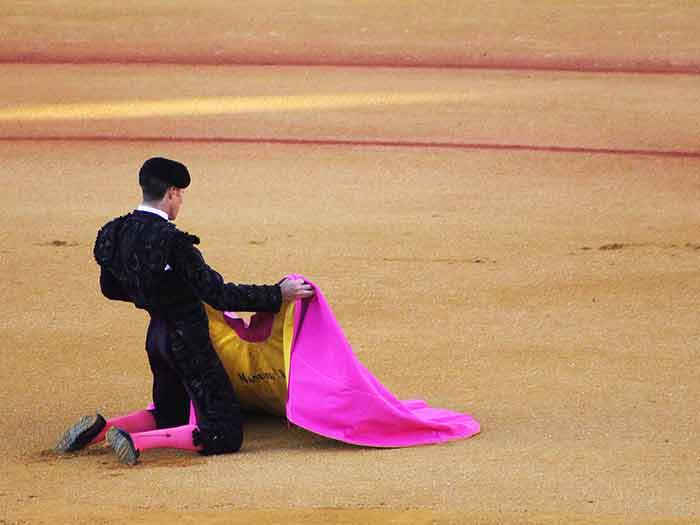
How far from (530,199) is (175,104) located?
4398mm

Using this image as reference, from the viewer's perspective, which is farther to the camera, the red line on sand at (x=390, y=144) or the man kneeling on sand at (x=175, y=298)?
the red line on sand at (x=390, y=144)

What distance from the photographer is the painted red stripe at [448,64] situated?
17.3 m

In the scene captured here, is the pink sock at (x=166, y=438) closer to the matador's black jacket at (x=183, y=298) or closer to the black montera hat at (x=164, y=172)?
the matador's black jacket at (x=183, y=298)

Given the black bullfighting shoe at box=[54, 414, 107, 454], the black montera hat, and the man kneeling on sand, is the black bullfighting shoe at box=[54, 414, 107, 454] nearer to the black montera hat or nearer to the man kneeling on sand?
the man kneeling on sand

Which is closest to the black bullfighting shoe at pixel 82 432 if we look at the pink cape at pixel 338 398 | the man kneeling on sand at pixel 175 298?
the man kneeling on sand at pixel 175 298

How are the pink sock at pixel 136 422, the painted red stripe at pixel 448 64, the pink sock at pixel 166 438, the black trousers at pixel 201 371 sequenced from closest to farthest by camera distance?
the pink sock at pixel 166 438
the black trousers at pixel 201 371
the pink sock at pixel 136 422
the painted red stripe at pixel 448 64

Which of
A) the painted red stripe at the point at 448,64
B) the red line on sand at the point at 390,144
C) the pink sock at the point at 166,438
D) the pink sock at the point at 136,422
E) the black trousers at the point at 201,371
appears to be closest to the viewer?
the pink sock at the point at 166,438

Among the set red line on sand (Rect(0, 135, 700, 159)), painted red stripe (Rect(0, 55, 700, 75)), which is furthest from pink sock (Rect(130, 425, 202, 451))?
painted red stripe (Rect(0, 55, 700, 75))

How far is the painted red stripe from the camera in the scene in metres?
17.3

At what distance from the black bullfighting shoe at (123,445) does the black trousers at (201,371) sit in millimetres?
295

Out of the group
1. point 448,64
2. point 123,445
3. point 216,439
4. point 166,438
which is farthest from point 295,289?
point 448,64

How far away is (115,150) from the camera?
14.3 meters

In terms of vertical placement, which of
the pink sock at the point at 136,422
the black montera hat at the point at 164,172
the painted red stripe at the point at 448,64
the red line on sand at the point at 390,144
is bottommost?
the pink sock at the point at 136,422

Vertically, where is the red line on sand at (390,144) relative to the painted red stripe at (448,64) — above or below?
below
